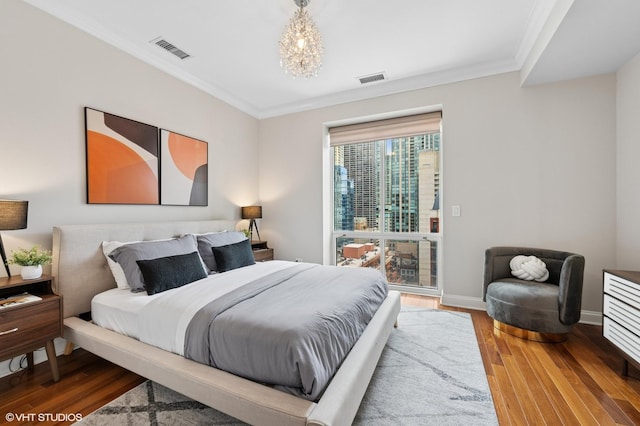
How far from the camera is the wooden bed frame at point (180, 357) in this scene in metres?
1.25

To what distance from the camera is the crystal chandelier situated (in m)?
2.16

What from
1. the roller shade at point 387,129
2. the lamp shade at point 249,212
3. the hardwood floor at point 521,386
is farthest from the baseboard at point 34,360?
the roller shade at point 387,129

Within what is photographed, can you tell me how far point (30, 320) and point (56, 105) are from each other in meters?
1.65

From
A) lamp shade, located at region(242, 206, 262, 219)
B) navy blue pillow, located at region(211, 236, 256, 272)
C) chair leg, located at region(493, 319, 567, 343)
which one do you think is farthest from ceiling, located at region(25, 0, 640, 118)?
chair leg, located at region(493, 319, 567, 343)

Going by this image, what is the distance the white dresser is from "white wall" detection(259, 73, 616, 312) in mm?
877

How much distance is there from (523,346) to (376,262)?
Answer: 2.05 m

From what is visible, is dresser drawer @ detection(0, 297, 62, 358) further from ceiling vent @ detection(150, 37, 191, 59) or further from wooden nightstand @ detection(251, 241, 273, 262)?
ceiling vent @ detection(150, 37, 191, 59)

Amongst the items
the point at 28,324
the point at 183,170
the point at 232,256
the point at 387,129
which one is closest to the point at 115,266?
the point at 28,324

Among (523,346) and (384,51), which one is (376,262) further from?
(384,51)

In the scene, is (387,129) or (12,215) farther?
(387,129)

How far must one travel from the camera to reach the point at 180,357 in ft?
5.35

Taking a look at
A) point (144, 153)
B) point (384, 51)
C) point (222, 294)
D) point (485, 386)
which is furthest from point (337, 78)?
point (485, 386)

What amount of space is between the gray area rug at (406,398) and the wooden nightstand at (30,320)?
66 centimetres

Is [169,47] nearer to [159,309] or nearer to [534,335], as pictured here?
[159,309]
